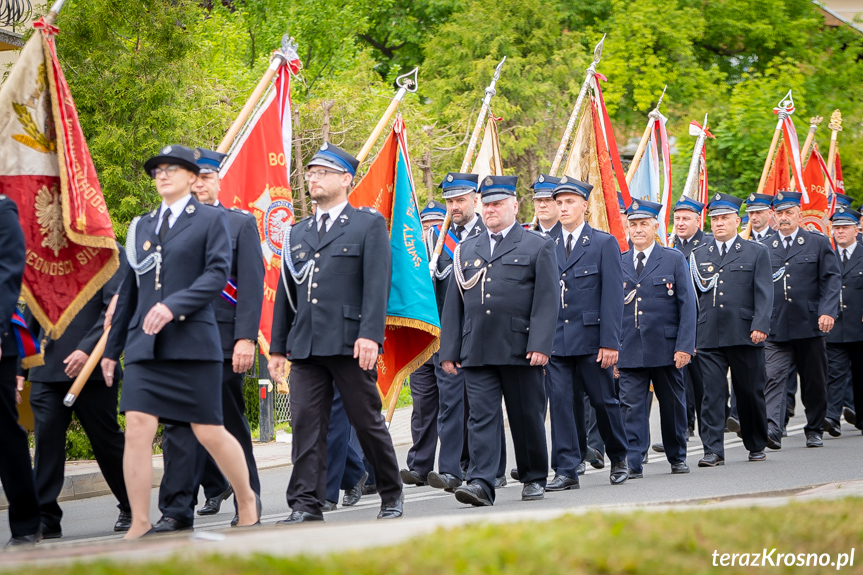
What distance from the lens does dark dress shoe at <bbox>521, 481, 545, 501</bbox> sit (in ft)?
28.3

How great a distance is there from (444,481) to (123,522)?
259cm

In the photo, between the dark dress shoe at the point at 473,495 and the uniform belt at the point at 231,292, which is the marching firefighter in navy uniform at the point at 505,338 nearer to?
the dark dress shoe at the point at 473,495

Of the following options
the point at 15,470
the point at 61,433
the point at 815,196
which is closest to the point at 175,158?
the point at 15,470

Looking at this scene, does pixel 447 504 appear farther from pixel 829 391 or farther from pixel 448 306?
pixel 829 391

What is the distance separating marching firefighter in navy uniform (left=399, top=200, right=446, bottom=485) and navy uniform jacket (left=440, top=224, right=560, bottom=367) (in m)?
1.72

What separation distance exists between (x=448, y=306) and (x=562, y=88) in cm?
2073

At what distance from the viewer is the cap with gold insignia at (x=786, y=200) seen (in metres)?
13.7

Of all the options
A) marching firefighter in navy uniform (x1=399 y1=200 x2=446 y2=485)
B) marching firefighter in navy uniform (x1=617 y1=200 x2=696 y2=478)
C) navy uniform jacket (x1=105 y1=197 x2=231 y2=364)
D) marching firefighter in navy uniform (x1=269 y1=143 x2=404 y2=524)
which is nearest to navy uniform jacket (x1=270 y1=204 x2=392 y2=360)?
marching firefighter in navy uniform (x1=269 y1=143 x2=404 y2=524)

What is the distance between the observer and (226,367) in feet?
26.6

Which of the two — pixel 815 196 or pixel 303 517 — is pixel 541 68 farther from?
pixel 303 517

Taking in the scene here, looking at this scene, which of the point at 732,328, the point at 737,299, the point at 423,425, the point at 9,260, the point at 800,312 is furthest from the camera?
the point at 800,312

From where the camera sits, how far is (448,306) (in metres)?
8.95

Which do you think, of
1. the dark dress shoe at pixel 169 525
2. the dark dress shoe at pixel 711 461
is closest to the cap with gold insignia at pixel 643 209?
the dark dress shoe at pixel 711 461

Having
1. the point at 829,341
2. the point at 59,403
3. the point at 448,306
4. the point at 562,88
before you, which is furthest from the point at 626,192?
the point at 562,88
